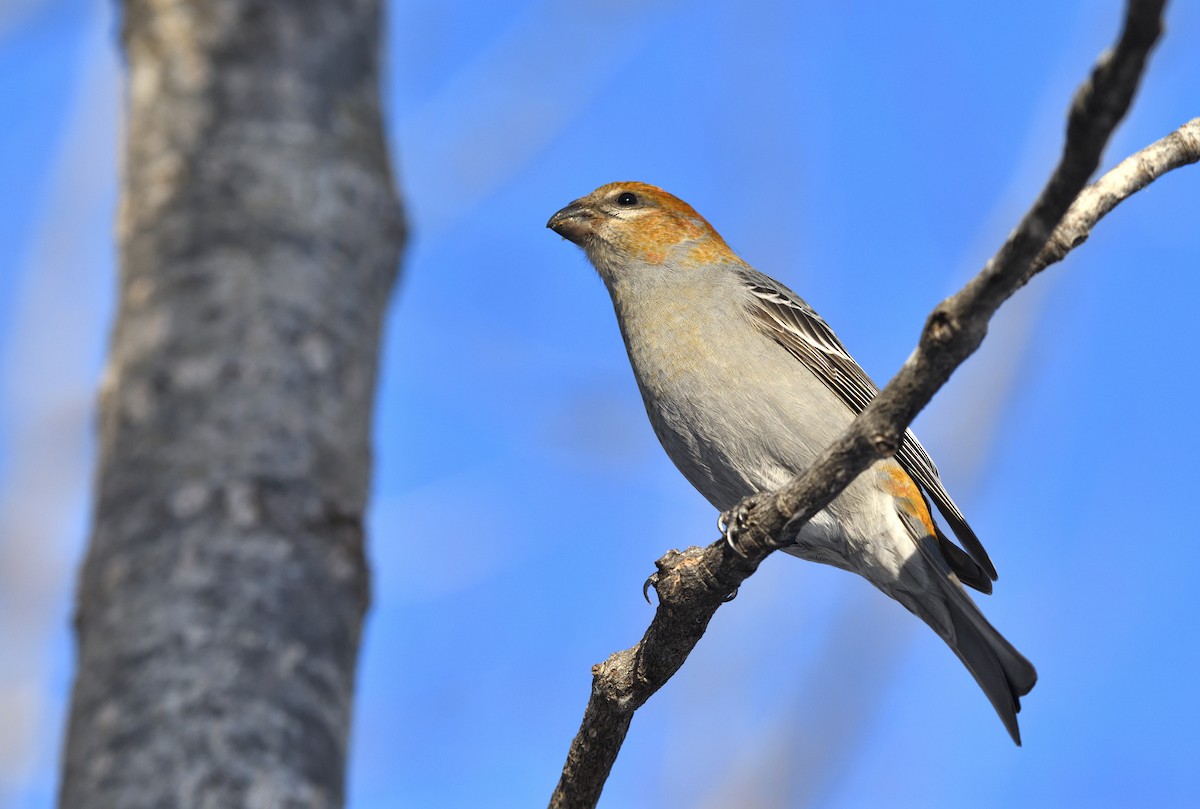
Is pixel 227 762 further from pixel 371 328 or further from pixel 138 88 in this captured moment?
pixel 138 88

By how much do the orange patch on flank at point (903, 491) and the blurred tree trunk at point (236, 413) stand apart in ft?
14.8

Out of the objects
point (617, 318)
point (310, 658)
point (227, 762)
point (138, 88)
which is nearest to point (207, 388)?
point (310, 658)

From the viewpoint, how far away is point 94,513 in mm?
2049

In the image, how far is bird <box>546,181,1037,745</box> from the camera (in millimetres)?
6219

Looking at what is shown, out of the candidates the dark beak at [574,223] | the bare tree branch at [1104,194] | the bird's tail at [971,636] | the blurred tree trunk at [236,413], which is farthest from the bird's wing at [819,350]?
the blurred tree trunk at [236,413]

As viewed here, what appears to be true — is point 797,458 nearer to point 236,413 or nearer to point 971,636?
point 971,636

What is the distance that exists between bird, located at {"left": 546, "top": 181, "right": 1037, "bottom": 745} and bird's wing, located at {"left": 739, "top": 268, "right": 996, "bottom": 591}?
0.02 metres

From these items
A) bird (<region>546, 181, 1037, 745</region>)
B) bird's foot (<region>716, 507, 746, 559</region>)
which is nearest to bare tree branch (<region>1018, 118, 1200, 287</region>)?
bird's foot (<region>716, 507, 746, 559</region>)

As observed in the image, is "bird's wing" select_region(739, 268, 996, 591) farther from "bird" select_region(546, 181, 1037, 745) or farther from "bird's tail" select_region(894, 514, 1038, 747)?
"bird's tail" select_region(894, 514, 1038, 747)

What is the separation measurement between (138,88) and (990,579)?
16.9 feet

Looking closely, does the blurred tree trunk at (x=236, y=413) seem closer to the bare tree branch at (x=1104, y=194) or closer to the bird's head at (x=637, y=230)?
the bare tree branch at (x=1104, y=194)

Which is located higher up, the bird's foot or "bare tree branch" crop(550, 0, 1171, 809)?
the bird's foot

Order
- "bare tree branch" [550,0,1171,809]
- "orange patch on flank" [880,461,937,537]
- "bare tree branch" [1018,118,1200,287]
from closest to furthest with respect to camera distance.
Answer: "bare tree branch" [550,0,1171,809] < "bare tree branch" [1018,118,1200,287] < "orange patch on flank" [880,461,937,537]

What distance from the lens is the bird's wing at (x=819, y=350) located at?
645 centimetres
